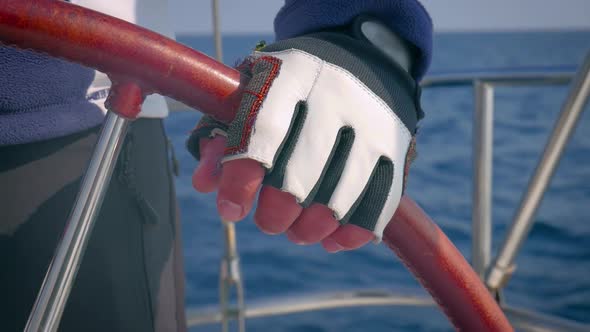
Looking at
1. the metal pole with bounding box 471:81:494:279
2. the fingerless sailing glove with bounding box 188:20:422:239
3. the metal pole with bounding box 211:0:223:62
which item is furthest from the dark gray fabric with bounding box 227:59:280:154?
the metal pole with bounding box 471:81:494:279

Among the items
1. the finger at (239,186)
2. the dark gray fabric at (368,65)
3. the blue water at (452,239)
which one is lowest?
the blue water at (452,239)

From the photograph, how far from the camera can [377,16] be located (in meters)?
0.53

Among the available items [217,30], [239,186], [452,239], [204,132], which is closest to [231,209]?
[239,186]

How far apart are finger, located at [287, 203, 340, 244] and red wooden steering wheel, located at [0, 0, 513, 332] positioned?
0.05 m

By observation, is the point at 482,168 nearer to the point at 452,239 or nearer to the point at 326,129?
the point at 326,129

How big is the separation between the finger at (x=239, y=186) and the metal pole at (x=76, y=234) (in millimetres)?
78

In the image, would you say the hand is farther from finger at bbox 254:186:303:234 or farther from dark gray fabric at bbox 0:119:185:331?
dark gray fabric at bbox 0:119:185:331

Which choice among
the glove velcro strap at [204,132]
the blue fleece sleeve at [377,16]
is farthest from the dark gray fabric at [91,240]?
the blue fleece sleeve at [377,16]

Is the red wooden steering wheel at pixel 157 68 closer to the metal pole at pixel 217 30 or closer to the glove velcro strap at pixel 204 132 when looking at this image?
the glove velcro strap at pixel 204 132

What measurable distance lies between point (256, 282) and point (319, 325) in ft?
3.64

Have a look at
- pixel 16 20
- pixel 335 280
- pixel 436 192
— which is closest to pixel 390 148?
pixel 16 20

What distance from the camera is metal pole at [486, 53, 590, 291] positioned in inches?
36.8

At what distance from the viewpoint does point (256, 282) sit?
4027mm

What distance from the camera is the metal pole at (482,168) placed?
1221mm
